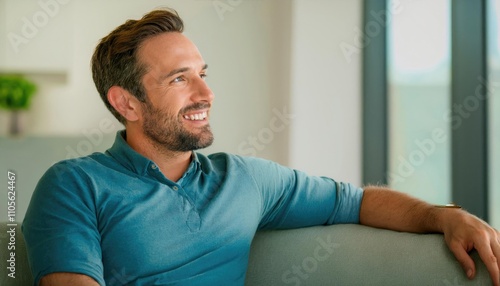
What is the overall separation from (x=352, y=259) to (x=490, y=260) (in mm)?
342

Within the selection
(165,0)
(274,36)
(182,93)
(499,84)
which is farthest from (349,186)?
(165,0)

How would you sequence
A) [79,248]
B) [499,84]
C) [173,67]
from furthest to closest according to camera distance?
[499,84], [173,67], [79,248]

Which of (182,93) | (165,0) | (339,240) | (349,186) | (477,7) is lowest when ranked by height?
(339,240)

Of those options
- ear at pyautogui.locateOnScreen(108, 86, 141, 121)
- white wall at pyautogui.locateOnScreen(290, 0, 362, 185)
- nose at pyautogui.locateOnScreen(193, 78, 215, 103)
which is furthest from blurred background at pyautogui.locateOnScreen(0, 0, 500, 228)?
ear at pyautogui.locateOnScreen(108, 86, 141, 121)

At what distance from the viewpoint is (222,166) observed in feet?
6.02

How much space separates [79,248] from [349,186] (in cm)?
72

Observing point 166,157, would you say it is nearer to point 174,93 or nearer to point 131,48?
point 174,93

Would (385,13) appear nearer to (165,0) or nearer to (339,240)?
(165,0)

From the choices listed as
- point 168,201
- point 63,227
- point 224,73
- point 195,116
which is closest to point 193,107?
point 195,116

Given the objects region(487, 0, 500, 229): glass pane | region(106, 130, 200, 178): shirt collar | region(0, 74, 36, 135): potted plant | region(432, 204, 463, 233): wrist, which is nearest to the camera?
region(432, 204, 463, 233): wrist

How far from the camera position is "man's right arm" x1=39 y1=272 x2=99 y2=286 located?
1.41m

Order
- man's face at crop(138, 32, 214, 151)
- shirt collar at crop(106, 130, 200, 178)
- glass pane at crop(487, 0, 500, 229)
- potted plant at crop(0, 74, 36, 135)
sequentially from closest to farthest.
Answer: shirt collar at crop(106, 130, 200, 178), man's face at crop(138, 32, 214, 151), glass pane at crop(487, 0, 500, 229), potted plant at crop(0, 74, 36, 135)

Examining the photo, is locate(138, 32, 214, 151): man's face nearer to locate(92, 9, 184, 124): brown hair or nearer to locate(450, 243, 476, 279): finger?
locate(92, 9, 184, 124): brown hair

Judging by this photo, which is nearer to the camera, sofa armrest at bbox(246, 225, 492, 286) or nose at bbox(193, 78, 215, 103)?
sofa armrest at bbox(246, 225, 492, 286)
